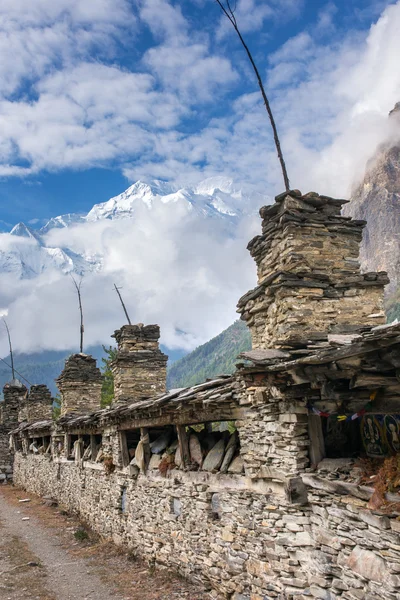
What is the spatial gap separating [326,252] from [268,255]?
1.07 m

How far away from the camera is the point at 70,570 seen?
10453 millimetres

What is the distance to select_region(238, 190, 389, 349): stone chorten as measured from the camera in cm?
766

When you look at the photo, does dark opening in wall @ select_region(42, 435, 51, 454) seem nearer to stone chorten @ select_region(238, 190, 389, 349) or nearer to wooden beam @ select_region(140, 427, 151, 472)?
wooden beam @ select_region(140, 427, 151, 472)

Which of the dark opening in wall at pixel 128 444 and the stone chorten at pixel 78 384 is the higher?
the stone chorten at pixel 78 384

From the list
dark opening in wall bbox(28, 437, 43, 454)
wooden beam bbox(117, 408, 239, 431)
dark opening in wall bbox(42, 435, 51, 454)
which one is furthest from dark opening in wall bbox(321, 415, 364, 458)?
dark opening in wall bbox(28, 437, 43, 454)

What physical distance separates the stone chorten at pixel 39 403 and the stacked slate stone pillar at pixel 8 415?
148 inches

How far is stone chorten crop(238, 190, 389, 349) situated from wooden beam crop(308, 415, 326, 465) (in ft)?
3.99

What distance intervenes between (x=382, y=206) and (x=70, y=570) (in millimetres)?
125302

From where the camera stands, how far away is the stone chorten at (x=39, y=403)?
27.5 meters

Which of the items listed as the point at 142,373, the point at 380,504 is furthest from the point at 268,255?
the point at 142,373

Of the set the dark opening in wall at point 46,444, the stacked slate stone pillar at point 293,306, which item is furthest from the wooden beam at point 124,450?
the dark opening in wall at point 46,444

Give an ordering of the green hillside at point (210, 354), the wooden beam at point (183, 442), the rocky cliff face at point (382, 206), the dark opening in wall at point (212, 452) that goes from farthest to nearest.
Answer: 1. the green hillside at point (210, 354)
2. the rocky cliff face at point (382, 206)
3. the wooden beam at point (183, 442)
4. the dark opening in wall at point (212, 452)

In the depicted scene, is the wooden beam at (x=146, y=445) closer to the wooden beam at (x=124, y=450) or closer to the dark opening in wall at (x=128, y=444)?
the dark opening in wall at (x=128, y=444)

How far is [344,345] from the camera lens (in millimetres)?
5184
